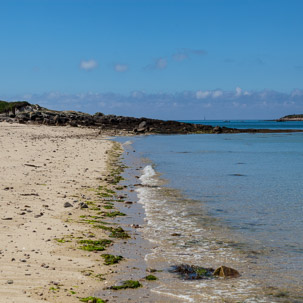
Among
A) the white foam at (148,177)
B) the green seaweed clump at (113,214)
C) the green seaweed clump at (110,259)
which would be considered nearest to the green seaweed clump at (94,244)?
the green seaweed clump at (110,259)

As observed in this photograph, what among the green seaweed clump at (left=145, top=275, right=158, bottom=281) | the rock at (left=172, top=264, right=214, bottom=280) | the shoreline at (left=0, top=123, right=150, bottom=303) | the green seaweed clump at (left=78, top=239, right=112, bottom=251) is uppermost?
the shoreline at (left=0, top=123, right=150, bottom=303)

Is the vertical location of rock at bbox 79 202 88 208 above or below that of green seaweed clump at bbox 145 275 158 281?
above

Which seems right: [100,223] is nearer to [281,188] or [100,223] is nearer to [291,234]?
[291,234]

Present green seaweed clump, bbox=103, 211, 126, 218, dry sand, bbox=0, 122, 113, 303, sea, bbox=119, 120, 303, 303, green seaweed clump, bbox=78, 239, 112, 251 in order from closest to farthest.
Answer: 1. dry sand, bbox=0, 122, 113, 303
2. sea, bbox=119, 120, 303, 303
3. green seaweed clump, bbox=78, 239, 112, 251
4. green seaweed clump, bbox=103, 211, 126, 218

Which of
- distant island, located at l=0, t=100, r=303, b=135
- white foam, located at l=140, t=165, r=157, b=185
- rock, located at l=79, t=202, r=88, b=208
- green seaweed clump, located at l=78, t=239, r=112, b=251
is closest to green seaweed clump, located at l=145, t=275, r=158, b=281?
green seaweed clump, located at l=78, t=239, r=112, b=251

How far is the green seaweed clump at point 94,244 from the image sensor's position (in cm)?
859

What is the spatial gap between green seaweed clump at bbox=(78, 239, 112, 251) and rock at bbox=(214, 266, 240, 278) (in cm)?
255

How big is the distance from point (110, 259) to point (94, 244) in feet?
3.47

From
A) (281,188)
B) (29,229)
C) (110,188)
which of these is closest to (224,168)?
(281,188)

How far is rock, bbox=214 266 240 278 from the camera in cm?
738

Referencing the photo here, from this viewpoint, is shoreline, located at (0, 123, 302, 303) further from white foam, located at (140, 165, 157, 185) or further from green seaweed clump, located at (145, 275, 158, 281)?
white foam, located at (140, 165, 157, 185)

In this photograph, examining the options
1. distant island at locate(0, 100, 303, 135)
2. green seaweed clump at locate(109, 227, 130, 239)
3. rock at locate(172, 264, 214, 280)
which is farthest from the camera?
distant island at locate(0, 100, 303, 135)

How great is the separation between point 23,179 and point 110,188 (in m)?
3.47

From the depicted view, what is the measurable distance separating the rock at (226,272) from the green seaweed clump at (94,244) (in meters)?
2.55
